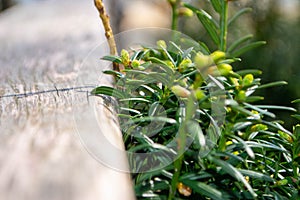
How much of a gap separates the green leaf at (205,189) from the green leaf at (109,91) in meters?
0.22

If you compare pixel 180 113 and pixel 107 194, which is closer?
pixel 107 194

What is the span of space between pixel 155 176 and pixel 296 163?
25 cm

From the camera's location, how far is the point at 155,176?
60 centimetres

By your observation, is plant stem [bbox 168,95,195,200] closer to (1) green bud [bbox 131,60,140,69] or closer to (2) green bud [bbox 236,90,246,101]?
(2) green bud [bbox 236,90,246,101]

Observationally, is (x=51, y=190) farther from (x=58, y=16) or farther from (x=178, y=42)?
(x=58, y=16)

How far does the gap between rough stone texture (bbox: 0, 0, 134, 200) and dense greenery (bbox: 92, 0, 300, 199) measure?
0.05 metres

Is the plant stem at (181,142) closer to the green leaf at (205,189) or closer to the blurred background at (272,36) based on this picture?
the green leaf at (205,189)

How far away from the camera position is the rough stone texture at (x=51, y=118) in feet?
1.53

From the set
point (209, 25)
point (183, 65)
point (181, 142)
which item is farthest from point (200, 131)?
point (209, 25)

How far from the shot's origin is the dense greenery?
22.4 inches

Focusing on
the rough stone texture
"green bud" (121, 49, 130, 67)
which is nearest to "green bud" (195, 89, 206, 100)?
the rough stone texture

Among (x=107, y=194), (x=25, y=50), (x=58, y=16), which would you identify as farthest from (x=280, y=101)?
(x=107, y=194)

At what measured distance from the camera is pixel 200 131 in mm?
565

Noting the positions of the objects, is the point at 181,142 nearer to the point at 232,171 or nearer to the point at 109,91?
the point at 232,171
